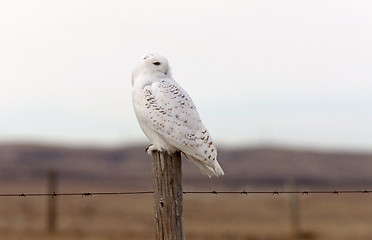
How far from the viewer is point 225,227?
635 inches

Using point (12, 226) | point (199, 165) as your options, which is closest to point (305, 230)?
point (12, 226)

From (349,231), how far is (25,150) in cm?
5063

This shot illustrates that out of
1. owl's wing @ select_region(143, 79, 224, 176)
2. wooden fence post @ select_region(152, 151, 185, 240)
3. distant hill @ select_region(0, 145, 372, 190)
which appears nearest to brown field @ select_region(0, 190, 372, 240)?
owl's wing @ select_region(143, 79, 224, 176)

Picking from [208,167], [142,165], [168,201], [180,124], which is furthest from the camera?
[142,165]

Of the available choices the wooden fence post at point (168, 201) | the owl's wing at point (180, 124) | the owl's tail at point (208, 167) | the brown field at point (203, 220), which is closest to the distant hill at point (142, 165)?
the brown field at point (203, 220)

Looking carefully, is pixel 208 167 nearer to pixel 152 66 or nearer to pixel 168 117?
pixel 168 117

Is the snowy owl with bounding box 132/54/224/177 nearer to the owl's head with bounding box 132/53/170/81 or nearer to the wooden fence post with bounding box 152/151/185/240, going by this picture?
the owl's head with bounding box 132/53/170/81

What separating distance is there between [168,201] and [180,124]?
566 millimetres

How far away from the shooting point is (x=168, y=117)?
4957 mm

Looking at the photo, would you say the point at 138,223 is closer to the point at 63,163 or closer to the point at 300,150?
the point at 63,163

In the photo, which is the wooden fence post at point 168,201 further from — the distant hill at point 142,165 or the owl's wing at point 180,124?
the distant hill at point 142,165

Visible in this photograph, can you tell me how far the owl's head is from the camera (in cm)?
509

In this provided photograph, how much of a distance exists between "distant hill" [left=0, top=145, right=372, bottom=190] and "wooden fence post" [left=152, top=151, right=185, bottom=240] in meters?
37.4

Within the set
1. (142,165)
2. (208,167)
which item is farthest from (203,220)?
(142,165)
